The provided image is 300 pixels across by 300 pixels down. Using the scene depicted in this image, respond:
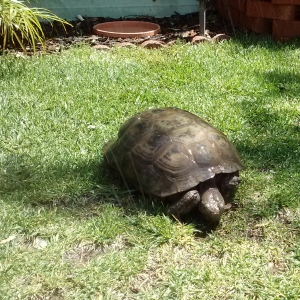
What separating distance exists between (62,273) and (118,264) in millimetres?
351

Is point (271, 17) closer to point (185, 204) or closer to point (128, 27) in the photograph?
point (128, 27)

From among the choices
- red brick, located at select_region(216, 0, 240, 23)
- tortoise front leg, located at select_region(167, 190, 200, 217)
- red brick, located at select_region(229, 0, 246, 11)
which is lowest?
tortoise front leg, located at select_region(167, 190, 200, 217)

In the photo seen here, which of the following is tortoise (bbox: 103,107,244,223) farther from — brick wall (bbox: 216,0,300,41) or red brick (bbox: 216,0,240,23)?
red brick (bbox: 216,0,240,23)

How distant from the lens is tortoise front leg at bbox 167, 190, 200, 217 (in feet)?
11.6

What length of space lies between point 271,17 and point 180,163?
481 centimetres

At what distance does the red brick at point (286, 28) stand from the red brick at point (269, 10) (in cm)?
7

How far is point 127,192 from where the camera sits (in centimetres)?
392

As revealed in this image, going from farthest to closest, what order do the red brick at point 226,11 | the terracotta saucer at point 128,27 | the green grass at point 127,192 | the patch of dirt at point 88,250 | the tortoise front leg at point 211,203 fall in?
the terracotta saucer at point 128,27, the red brick at point 226,11, the tortoise front leg at point 211,203, the patch of dirt at point 88,250, the green grass at point 127,192

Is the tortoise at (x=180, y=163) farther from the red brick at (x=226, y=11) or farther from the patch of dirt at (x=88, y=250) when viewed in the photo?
the red brick at (x=226, y=11)

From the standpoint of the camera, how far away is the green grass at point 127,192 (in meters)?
3.10

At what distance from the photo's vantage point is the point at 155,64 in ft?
21.5

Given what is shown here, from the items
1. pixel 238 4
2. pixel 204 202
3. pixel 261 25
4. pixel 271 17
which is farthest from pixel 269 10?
pixel 204 202

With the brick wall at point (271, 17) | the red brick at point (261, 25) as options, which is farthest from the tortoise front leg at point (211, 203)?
the red brick at point (261, 25)

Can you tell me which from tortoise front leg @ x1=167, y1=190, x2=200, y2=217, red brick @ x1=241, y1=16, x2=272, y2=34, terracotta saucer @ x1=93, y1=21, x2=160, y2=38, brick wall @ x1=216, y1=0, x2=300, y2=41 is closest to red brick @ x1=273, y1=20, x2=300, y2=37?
brick wall @ x1=216, y1=0, x2=300, y2=41
